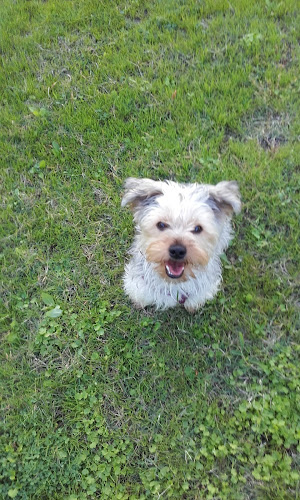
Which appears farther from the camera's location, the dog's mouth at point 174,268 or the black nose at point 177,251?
the dog's mouth at point 174,268

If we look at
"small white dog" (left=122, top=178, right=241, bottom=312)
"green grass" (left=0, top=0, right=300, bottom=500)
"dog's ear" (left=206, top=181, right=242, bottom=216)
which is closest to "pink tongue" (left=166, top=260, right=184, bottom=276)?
"small white dog" (left=122, top=178, right=241, bottom=312)

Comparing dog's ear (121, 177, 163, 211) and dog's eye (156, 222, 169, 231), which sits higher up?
dog's ear (121, 177, 163, 211)

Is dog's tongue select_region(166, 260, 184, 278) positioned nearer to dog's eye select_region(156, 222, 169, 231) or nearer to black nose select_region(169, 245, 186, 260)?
black nose select_region(169, 245, 186, 260)

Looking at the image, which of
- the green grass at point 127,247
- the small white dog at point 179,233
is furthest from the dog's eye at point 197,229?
the green grass at point 127,247

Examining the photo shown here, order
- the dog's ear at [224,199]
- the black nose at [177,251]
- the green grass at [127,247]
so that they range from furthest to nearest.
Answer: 1. the green grass at [127,247]
2. the dog's ear at [224,199]
3. the black nose at [177,251]

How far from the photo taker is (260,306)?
168 inches

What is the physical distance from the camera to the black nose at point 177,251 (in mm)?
3143

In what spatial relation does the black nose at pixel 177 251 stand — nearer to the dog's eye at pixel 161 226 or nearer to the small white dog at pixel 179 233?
the small white dog at pixel 179 233

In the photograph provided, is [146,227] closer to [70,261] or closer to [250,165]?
[70,261]

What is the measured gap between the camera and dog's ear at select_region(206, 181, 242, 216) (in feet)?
11.1

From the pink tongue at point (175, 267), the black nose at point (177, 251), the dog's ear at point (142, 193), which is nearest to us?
the black nose at point (177, 251)

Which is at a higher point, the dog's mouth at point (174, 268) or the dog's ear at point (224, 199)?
the dog's ear at point (224, 199)

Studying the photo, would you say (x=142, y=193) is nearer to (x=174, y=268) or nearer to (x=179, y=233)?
(x=179, y=233)

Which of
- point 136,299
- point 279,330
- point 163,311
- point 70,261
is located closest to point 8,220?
point 70,261
